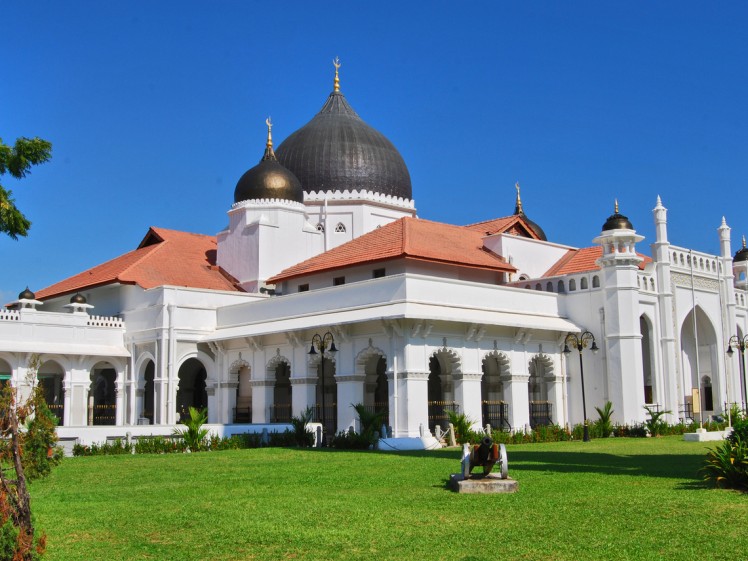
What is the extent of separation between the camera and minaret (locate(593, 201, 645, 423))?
29.6 metres

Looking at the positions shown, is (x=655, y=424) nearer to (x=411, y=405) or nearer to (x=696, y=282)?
(x=411, y=405)

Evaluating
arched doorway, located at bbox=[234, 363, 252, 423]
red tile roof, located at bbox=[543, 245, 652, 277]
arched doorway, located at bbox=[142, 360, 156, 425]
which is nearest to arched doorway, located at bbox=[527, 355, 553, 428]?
red tile roof, located at bbox=[543, 245, 652, 277]

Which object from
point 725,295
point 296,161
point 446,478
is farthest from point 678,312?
point 446,478

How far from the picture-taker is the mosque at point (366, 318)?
2772cm

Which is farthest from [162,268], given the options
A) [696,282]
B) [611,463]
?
[611,463]

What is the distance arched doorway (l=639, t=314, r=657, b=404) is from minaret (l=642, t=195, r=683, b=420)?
27 cm

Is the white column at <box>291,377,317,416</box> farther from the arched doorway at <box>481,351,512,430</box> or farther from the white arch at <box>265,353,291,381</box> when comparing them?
the arched doorway at <box>481,351,512,430</box>

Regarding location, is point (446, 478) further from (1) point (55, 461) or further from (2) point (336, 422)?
(2) point (336, 422)

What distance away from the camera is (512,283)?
32938 millimetres

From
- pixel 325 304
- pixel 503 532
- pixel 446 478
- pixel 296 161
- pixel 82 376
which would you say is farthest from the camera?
pixel 296 161

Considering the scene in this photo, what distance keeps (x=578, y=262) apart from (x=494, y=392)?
23.1 ft

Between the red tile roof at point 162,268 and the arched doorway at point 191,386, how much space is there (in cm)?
338

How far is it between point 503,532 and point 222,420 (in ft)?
80.0

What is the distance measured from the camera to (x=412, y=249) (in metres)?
29.5
